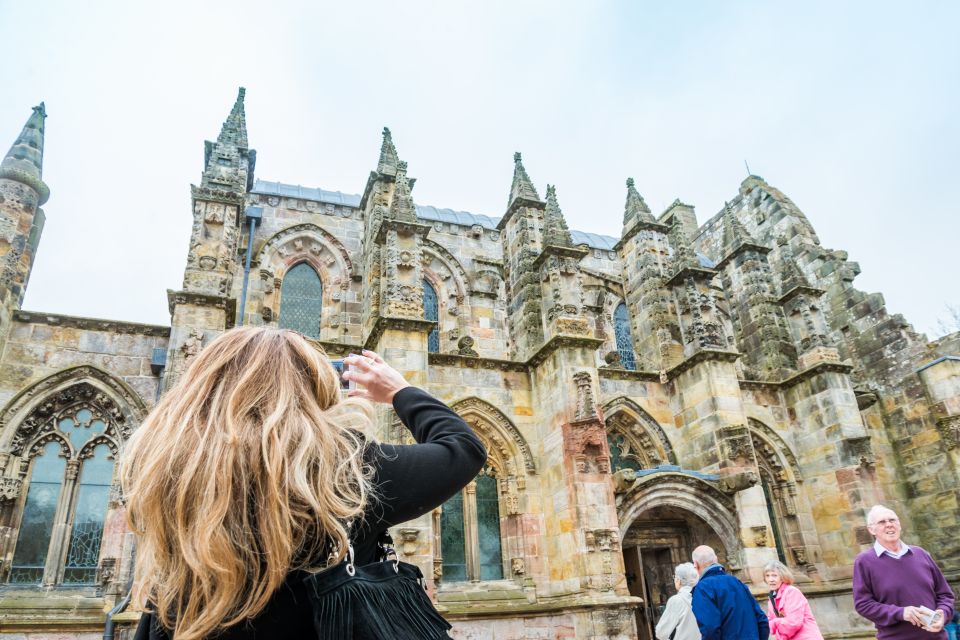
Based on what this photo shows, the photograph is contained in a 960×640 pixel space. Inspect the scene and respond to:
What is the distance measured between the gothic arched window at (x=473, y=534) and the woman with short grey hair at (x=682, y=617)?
594cm

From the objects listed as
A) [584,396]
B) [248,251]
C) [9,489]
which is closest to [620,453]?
[584,396]

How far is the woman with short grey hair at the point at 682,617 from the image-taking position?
20.9 ft

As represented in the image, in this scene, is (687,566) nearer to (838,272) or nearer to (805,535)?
(805,535)

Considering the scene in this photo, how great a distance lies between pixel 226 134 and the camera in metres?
14.3

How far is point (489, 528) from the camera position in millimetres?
12875

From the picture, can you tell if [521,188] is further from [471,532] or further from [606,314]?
[471,532]

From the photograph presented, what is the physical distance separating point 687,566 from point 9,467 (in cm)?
1056

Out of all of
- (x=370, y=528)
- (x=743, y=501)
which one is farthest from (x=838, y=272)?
(x=370, y=528)

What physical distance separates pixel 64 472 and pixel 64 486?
24 cm

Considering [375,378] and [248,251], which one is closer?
[375,378]

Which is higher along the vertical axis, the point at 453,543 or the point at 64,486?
the point at 64,486

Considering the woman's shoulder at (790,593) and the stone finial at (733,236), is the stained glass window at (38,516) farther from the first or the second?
the stone finial at (733,236)

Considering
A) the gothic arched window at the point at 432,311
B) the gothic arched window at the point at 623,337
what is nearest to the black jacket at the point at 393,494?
the gothic arched window at the point at 432,311

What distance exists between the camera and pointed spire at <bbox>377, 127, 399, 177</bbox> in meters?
16.1
